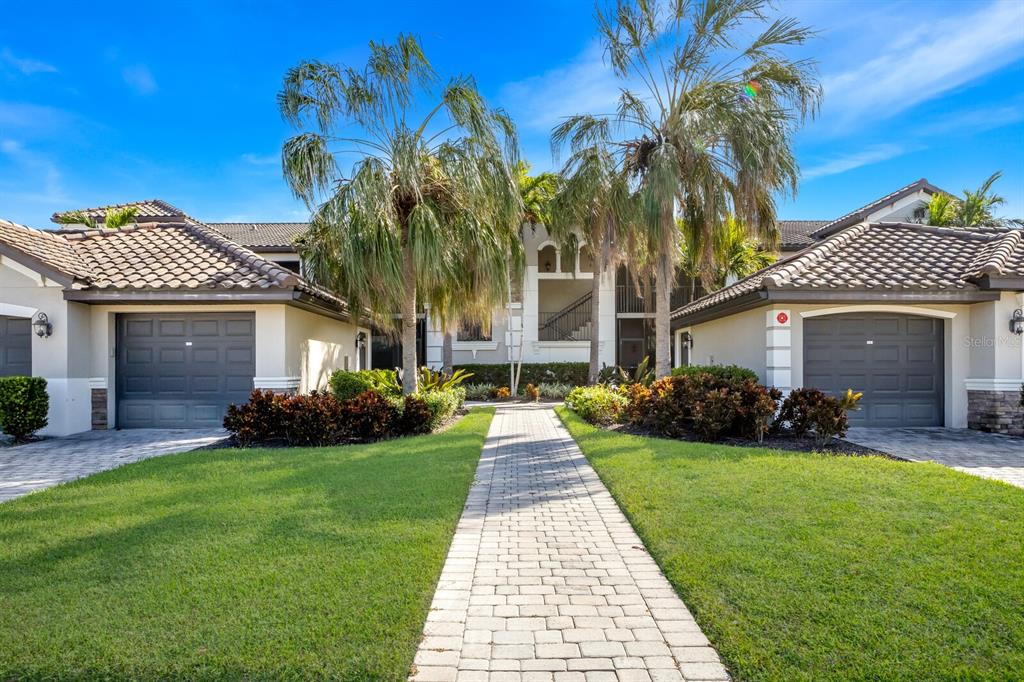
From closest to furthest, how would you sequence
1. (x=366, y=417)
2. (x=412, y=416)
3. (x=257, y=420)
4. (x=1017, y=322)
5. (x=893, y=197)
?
(x=257, y=420) → (x=366, y=417) → (x=412, y=416) → (x=1017, y=322) → (x=893, y=197)

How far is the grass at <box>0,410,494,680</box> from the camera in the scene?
303 centimetres

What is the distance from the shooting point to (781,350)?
12.1m

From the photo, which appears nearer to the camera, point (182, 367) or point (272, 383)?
point (272, 383)

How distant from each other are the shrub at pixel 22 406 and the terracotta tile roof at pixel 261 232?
15.2 meters

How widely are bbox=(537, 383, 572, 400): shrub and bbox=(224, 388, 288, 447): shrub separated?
13.8 meters

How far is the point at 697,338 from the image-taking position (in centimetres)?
1961

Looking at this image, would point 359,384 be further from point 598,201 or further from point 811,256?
point 811,256

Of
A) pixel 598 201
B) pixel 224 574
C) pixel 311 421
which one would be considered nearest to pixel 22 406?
pixel 311 421

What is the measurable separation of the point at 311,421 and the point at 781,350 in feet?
32.1

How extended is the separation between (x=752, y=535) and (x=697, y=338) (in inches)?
607

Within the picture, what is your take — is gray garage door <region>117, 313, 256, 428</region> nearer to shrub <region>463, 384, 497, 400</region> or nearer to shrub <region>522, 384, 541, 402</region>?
shrub <region>463, 384, 497, 400</region>

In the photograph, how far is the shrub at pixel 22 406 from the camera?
10.8 m

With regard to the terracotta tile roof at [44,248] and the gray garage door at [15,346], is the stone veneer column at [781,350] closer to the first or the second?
the terracotta tile roof at [44,248]

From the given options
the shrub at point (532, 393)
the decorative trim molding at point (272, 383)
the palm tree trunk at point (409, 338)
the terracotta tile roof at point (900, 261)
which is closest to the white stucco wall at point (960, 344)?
the terracotta tile roof at point (900, 261)
